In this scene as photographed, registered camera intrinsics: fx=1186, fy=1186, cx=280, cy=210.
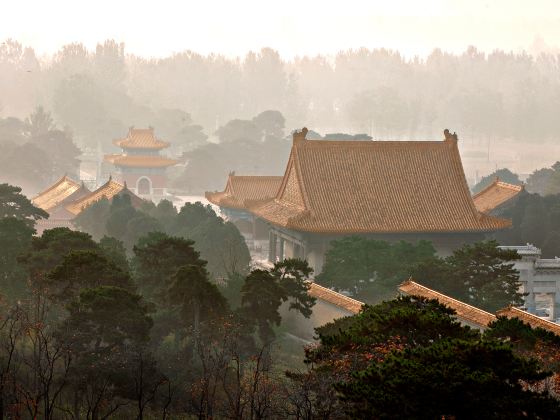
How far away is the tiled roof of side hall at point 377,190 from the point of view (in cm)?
4897

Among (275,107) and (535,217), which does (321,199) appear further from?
(275,107)

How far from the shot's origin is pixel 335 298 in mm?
36562

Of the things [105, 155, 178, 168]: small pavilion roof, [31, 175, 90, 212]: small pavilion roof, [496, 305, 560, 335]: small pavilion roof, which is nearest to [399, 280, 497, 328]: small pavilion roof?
[496, 305, 560, 335]: small pavilion roof

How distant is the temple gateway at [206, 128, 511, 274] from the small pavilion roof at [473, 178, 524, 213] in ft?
26.7

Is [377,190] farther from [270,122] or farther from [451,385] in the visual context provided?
[270,122]

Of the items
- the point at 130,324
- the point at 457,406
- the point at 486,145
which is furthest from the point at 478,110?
the point at 457,406

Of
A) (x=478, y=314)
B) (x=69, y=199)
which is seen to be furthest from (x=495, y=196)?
(x=478, y=314)

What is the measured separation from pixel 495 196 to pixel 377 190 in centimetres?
1245

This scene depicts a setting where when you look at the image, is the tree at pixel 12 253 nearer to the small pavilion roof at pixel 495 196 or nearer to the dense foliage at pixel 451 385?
the dense foliage at pixel 451 385

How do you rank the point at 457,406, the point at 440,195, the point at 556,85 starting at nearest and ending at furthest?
the point at 457,406 < the point at 440,195 < the point at 556,85

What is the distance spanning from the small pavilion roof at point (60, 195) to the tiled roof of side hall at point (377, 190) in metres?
17.6

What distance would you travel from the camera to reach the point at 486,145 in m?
152

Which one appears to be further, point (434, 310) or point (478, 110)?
point (478, 110)

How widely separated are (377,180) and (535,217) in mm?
9498
